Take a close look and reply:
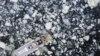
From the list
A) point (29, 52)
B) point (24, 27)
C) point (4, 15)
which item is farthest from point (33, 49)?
point (4, 15)

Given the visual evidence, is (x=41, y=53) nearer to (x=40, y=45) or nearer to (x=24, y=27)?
(x=40, y=45)

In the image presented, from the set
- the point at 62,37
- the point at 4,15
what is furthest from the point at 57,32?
the point at 4,15

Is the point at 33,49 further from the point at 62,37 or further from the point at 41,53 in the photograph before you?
the point at 62,37

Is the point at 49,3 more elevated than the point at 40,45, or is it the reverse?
the point at 49,3

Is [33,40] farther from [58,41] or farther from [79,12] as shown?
[79,12]

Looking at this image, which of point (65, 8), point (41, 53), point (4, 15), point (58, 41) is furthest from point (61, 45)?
point (4, 15)

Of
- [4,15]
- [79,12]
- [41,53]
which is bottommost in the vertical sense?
[41,53]

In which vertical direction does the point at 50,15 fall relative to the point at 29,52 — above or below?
above
